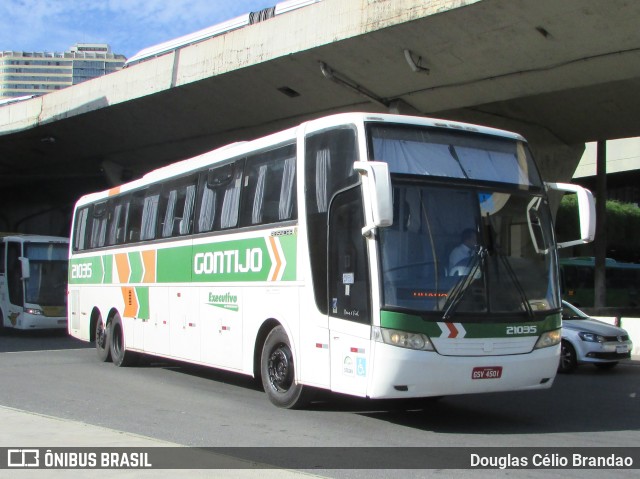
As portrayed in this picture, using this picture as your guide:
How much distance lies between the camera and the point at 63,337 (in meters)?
25.6

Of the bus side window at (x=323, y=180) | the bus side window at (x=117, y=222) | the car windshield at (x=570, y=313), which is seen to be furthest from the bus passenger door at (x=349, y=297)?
the car windshield at (x=570, y=313)

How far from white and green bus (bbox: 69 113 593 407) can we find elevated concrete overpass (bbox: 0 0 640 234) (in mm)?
7735

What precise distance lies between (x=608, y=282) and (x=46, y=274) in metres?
27.6

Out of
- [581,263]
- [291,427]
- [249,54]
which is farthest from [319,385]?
[581,263]

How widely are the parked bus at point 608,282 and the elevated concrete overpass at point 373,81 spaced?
12.8m

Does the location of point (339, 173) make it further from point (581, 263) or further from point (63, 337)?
point (581, 263)

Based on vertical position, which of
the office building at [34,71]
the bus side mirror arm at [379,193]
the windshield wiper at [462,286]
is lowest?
the windshield wiper at [462,286]

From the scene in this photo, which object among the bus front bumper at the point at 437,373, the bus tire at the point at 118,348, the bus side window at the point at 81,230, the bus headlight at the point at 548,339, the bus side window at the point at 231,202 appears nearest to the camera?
the bus front bumper at the point at 437,373

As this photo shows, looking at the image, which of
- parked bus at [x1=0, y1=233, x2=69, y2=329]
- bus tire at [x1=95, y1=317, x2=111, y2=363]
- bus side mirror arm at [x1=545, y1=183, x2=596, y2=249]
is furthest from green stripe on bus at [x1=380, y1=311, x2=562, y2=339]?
parked bus at [x1=0, y1=233, x2=69, y2=329]

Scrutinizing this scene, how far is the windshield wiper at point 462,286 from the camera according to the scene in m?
8.49

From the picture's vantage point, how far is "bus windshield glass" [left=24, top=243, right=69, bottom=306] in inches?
982

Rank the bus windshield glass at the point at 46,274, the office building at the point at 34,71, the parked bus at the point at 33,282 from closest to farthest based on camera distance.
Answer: the parked bus at the point at 33,282
the bus windshield glass at the point at 46,274
the office building at the point at 34,71

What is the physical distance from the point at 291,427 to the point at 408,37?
11514 mm

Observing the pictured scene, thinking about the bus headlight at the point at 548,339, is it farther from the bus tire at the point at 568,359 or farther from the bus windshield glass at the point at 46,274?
the bus windshield glass at the point at 46,274
